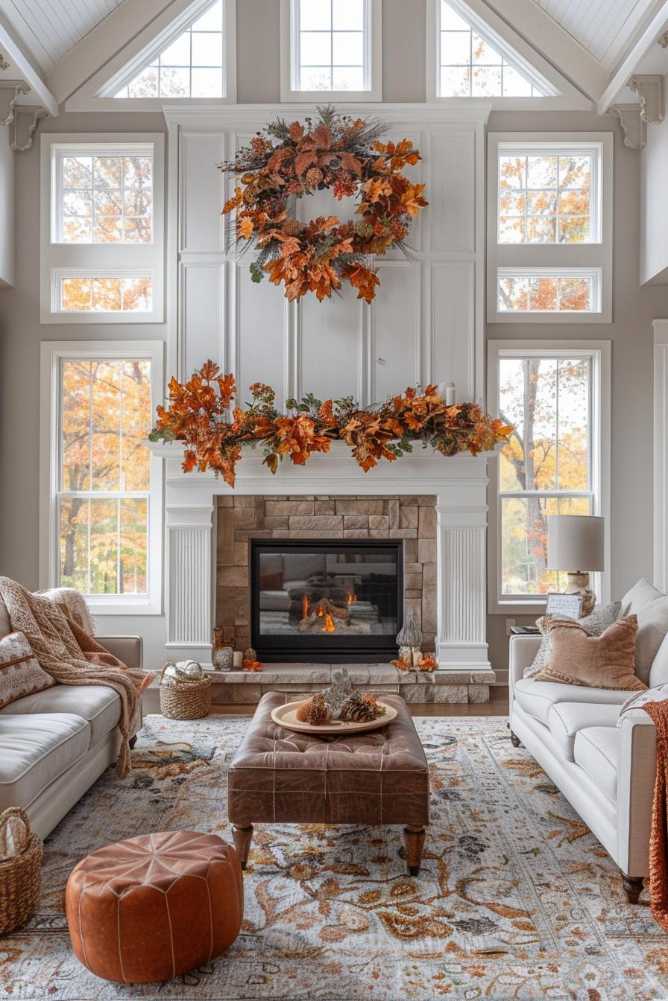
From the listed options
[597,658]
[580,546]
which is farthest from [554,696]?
[580,546]

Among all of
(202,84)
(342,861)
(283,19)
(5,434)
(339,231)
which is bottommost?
(342,861)

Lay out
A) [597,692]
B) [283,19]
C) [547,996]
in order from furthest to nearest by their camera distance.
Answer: [283,19] → [597,692] → [547,996]

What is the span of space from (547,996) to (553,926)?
0.40 m

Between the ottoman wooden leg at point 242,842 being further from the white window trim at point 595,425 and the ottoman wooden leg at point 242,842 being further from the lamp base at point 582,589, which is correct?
the white window trim at point 595,425

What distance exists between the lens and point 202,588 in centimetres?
574

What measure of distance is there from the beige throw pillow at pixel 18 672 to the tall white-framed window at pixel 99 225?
297cm

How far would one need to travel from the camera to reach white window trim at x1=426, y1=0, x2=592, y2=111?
5.97 m

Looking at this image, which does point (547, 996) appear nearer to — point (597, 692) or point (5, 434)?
point (597, 692)

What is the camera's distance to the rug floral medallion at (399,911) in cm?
229

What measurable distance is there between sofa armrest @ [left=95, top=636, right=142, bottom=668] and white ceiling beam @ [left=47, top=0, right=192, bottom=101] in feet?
13.2

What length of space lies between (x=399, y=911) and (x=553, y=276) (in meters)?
4.80

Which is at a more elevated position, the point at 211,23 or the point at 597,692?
the point at 211,23

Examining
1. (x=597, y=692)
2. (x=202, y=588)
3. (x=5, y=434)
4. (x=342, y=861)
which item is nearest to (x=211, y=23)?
(x=5, y=434)

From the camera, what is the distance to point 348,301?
5793 mm
